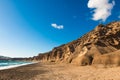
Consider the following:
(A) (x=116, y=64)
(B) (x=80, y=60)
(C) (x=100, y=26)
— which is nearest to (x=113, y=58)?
(A) (x=116, y=64)

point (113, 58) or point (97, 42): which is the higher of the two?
point (97, 42)

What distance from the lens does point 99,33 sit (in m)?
58.7

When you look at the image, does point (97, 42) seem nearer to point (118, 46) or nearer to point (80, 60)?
point (118, 46)

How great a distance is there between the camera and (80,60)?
41.2 m

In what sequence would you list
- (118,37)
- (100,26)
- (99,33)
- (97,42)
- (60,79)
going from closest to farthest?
(60,79) < (97,42) < (118,37) < (99,33) < (100,26)

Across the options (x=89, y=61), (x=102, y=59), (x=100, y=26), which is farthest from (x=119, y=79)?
(x=100, y=26)

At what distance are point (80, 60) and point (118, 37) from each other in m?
20.7

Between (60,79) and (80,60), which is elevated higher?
(80,60)

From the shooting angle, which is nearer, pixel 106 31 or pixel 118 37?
pixel 118 37

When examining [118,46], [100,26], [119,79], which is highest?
[100,26]

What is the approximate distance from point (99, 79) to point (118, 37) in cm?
4122

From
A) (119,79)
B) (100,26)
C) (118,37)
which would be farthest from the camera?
(100,26)

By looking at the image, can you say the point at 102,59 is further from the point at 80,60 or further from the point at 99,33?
the point at 99,33

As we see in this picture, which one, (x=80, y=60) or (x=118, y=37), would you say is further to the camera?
(x=118, y=37)
